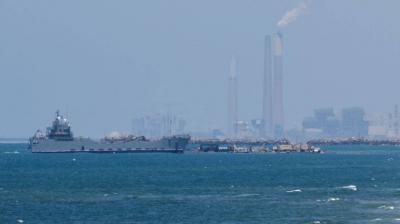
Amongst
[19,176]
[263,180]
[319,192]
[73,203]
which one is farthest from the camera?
[19,176]

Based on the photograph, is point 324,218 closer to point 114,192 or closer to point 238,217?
point 238,217

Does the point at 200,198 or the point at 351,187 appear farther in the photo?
the point at 351,187

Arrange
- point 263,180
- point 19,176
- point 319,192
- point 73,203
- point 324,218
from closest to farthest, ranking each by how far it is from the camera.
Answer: point 324,218 < point 73,203 < point 319,192 < point 263,180 < point 19,176

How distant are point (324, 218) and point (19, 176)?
66409 mm

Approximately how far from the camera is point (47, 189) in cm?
10456

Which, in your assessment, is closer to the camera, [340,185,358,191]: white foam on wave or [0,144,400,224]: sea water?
[0,144,400,224]: sea water

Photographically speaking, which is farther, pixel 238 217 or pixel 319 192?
pixel 319 192

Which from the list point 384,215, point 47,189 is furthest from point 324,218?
point 47,189

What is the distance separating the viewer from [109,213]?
76.3 meters

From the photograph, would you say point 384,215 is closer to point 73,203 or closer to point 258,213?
point 258,213

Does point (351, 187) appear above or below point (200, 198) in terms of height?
above

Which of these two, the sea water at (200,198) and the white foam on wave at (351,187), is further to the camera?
the white foam on wave at (351,187)

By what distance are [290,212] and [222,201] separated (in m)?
11.4

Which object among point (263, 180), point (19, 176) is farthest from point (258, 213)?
point (19, 176)
